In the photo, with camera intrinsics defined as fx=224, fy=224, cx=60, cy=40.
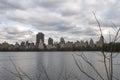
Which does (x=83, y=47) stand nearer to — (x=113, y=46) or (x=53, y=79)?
(x=113, y=46)

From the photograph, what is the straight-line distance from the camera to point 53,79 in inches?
1048

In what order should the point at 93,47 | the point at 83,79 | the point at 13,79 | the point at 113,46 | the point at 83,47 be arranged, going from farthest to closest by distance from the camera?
1. the point at 13,79
2. the point at 83,79
3. the point at 83,47
4. the point at 93,47
5. the point at 113,46

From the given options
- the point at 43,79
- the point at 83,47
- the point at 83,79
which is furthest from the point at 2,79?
the point at 83,47

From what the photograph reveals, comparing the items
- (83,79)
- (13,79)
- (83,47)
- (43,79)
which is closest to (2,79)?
(13,79)

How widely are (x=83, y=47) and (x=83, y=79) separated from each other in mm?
21425

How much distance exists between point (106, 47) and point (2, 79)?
90.3 ft

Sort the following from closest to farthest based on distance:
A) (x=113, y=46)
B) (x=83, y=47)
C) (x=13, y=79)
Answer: (x=113, y=46) → (x=83, y=47) → (x=13, y=79)

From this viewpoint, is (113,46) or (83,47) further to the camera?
(83,47)

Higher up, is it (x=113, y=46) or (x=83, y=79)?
(x=113, y=46)

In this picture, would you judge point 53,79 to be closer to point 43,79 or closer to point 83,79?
point 43,79

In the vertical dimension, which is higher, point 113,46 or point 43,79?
point 113,46

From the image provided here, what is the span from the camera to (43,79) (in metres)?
25.6

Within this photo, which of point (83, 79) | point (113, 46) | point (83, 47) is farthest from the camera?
point (83, 79)

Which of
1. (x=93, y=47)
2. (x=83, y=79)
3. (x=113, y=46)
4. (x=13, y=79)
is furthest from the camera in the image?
(x=13, y=79)
